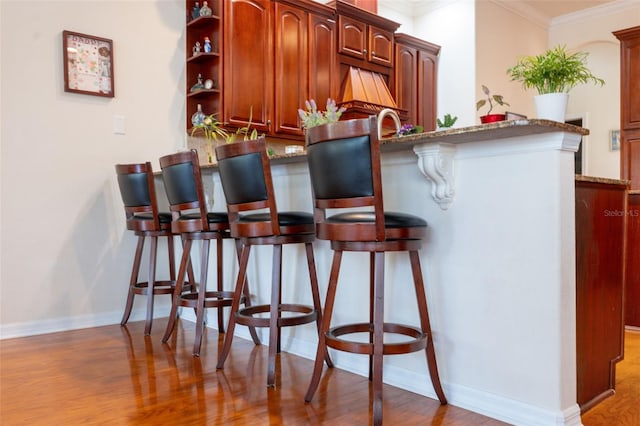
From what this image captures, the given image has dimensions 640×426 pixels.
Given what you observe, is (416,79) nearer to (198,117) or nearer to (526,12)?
(526,12)

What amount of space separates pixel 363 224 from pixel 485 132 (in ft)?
1.70

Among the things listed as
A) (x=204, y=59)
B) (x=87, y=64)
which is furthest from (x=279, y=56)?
(x=87, y=64)

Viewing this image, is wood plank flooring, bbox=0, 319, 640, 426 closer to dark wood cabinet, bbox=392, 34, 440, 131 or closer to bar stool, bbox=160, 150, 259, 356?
bar stool, bbox=160, 150, 259, 356

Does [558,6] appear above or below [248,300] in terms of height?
above

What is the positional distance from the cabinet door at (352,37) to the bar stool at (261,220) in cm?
283

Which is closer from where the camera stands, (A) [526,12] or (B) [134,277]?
(B) [134,277]

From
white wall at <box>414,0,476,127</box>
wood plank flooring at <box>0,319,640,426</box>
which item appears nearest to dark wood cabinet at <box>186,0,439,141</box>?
white wall at <box>414,0,476,127</box>

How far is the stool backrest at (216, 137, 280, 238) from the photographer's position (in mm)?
2143

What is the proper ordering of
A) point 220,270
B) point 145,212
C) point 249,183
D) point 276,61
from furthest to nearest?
point 276,61 → point 145,212 → point 220,270 → point 249,183

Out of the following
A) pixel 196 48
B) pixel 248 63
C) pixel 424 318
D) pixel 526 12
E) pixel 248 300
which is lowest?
pixel 248 300

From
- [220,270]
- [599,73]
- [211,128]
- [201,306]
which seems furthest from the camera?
[599,73]

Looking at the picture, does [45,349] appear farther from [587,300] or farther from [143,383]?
[587,300]

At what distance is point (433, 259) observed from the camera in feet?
6.66

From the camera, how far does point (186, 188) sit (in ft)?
8.76
